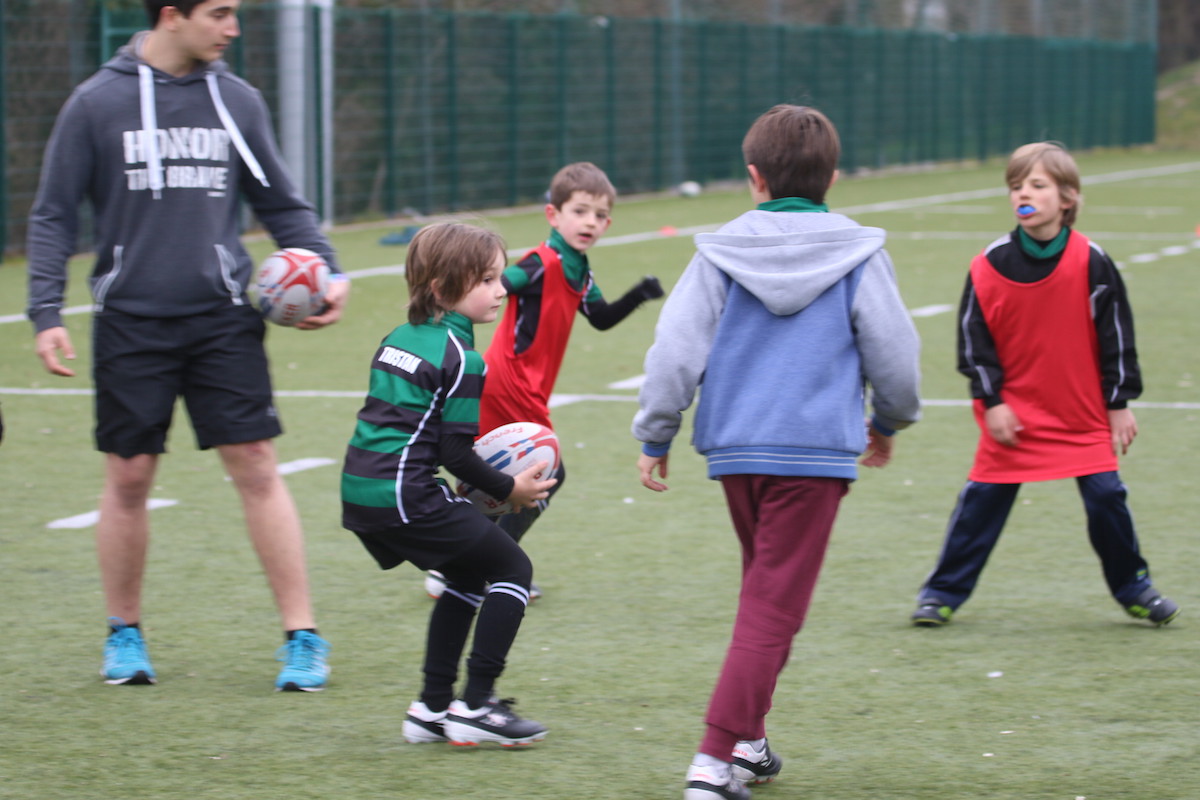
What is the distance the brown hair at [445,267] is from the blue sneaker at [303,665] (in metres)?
1.11

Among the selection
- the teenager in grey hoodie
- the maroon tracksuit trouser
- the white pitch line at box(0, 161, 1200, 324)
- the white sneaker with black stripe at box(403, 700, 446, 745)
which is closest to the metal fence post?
the white pitch line at box(0, 161, 1200, 324)

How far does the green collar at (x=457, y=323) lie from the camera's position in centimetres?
426

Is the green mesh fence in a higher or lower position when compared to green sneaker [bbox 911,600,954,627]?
higher

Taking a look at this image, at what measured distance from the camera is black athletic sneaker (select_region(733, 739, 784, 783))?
4051mm

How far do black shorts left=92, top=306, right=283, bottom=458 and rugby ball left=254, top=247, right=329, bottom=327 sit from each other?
0.07 metres

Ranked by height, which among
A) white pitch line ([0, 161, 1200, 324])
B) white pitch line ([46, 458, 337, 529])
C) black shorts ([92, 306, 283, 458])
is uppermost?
black shorts ([92, 306, 283, 458])

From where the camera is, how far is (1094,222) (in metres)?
21.7

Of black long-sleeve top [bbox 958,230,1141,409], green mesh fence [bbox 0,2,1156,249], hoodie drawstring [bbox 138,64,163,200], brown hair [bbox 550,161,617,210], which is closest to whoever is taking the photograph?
hoodie drawstring [bbox 138,64,163,200]

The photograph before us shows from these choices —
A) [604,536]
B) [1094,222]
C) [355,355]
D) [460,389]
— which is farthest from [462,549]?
[1094,222]

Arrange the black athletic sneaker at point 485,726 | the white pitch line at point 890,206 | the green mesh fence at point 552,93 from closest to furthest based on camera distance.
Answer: the black athletic sneaker at point 485,726, the white pitch line at point 890,206, the green mesh fence at point 552,93

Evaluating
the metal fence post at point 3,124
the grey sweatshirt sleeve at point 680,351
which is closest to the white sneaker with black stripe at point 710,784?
the grey sweatshirt sleeve at point 680,351

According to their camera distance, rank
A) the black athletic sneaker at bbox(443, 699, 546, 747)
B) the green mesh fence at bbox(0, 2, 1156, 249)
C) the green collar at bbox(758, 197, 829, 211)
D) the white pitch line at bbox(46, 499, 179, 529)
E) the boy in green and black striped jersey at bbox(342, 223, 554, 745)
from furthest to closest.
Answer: the green mesh fence at bbox(0, 2, 1156, 249)
the white pitch line at bbox(46, 499, 179, 529)
the black athletic sneaker at bbox(443, 699, 546, 747)
the boy in green and black striped jersey at bbox(342, 223, 554, 745)
the green collar at bbox(758, 197, 829, 211)

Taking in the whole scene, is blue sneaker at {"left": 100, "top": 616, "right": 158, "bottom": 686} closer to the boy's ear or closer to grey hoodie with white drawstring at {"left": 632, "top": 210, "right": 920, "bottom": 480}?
grey hoodie with white drawstring at {"left": 632, "top": 210, "right": 920, "bottom": 480}

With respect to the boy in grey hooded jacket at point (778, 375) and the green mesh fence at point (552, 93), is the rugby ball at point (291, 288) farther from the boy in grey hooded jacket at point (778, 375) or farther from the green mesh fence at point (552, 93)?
the green mesh fence at point (552, 93)
